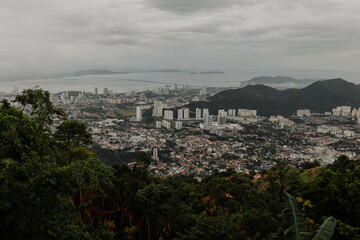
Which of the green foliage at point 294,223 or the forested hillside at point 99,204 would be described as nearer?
the forested hillside at point 99,204

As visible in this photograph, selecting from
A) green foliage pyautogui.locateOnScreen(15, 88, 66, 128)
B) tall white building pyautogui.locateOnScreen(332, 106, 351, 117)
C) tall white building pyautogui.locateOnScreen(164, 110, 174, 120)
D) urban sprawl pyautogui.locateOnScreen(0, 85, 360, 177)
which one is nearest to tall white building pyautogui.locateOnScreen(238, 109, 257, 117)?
urban sprawl pyautogui.locateOnScreen(0, 85, 360, 177)

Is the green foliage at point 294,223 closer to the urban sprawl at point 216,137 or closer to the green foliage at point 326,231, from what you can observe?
the green foliage at point 326,231

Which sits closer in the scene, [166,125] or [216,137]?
[216,137]

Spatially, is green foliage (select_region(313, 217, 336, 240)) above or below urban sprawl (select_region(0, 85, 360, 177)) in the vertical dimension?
above

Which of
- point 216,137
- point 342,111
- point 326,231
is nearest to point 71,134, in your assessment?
point 326,231

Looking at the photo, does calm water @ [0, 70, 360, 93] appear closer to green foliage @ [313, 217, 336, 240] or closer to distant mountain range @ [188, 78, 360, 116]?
distant mountain range @ [188, 78, 360, 116]

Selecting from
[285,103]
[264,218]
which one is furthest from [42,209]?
[285,103]

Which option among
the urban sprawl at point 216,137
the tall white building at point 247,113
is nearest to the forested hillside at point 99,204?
the urban sprawl at point 216,137

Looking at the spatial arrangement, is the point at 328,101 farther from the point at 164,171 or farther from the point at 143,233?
the point at 143,233

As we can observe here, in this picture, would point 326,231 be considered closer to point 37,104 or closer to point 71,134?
point 37,104
